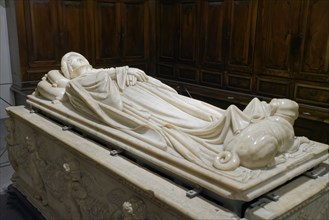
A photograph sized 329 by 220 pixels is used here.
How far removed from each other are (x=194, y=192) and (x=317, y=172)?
24.4 inches

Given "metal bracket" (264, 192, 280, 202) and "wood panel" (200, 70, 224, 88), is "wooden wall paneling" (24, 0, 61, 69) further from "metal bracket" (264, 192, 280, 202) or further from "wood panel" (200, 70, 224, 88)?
"metal bracket" (264, 192, 280, 202)

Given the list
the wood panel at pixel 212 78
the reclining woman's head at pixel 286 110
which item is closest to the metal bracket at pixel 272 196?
the reclining woman's head at pixel 286 110

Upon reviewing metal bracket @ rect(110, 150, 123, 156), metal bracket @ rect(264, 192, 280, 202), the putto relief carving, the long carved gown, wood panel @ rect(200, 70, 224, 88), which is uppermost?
the long carved gown

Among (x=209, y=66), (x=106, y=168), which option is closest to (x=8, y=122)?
(x=106, y=168)

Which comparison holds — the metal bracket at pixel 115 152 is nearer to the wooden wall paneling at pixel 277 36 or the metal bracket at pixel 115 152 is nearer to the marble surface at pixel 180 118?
the marble surface at pixel 180 118

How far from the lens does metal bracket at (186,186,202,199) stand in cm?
145

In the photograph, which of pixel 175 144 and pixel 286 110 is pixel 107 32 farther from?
pixel 286 110

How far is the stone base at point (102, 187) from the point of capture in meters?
1.40

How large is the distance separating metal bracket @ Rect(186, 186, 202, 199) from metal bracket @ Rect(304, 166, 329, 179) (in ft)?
1.73

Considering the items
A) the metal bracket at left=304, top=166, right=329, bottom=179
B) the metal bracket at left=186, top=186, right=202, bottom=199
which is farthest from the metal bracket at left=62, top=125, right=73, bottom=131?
the metal bracket at left=304, top=166, right=329, bottom=179

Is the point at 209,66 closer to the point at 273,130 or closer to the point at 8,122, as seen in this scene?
the point at 8,122

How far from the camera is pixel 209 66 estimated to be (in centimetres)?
488

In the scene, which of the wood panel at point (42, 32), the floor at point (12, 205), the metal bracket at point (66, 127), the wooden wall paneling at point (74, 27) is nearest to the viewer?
the metal bracket at point (66, 127)

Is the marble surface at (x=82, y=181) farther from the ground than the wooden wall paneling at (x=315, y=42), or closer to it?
closer to it
